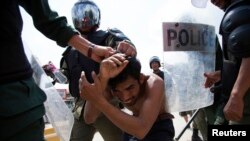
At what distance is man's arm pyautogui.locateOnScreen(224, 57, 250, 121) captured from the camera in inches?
76.8

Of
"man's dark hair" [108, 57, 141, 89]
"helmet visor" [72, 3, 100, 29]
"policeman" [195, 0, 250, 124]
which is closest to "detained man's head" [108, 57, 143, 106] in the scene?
"man's dark hair" [108, 57, 141, 89]

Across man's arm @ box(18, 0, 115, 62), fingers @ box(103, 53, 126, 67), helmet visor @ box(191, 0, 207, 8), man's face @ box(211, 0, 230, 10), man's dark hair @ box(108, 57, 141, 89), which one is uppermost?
man's arm @ box(18, 0, 115, 62)

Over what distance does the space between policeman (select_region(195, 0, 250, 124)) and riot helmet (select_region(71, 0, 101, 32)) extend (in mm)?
1106

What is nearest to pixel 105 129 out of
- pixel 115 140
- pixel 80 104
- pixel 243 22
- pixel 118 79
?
pixel 115 140

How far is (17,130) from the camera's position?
3.57ft

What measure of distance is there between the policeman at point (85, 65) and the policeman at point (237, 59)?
2.62 feet

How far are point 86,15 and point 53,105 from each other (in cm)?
153

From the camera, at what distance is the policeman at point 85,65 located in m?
2.71

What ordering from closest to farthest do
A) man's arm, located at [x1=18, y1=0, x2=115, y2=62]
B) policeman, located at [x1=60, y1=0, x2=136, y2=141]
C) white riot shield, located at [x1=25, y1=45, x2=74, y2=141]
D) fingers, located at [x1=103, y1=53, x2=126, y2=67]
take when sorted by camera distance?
man's arm, located at [x1=18, y1=0, x2=115, y2=62] < white riot shield, located at [x1=25, y1=45, x2=74, y2=141] < fingers, located at [x1=103, y1=53, x2=126, y2=67] < policeman, located at [x1=60, y1=0, x2=136, y2=141]

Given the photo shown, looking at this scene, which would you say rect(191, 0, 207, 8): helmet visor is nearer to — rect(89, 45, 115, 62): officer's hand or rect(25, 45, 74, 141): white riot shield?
rect(89, 45, 115, 62): officer's hand

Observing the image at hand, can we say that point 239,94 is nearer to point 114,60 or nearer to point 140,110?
point 140,110

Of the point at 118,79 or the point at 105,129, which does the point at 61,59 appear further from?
the point at 118,79

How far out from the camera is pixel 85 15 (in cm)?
294

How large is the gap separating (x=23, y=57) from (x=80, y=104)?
1696 mm
